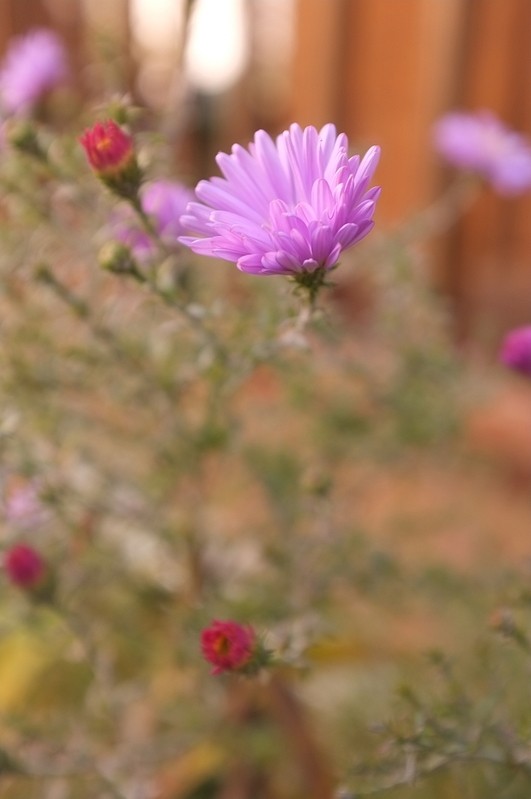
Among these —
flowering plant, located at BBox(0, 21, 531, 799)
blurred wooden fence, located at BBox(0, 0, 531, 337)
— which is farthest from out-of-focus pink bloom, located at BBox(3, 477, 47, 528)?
blurred wooden fence, located at BBox(0, 0, 531, 337)

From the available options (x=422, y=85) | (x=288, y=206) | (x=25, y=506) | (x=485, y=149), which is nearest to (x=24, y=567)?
(x=25, y=506)

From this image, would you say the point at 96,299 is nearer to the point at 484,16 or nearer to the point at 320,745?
the point at 320,745

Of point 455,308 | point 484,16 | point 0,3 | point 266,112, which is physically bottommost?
point 455,308

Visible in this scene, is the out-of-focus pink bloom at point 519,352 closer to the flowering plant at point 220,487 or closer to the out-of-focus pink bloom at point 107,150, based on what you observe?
the flowering plant at point 220,487

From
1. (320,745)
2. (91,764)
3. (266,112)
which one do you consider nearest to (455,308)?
(266,112)

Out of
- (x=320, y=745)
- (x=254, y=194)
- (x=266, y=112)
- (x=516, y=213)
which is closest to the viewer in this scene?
(x=254, y=194)

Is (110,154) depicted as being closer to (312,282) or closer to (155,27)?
(312,282)

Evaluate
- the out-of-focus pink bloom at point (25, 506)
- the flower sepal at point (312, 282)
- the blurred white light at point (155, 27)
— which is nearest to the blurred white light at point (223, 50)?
the blurred white light at point (155, 27)
